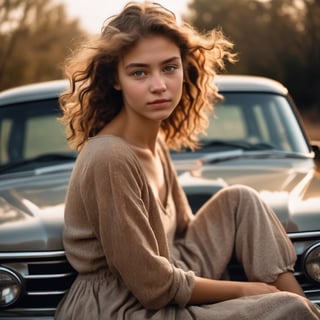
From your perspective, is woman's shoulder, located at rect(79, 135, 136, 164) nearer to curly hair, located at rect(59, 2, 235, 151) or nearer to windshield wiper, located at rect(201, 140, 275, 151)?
curly hair, located at rect(59, 2, 235, 151)

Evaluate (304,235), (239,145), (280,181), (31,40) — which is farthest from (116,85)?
(31,40)

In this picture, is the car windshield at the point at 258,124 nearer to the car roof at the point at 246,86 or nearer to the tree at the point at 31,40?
the car roof at the point at 246,86

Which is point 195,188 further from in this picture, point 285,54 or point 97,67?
point 285,54

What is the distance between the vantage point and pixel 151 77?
2.86 meters

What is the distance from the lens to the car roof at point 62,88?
4543 millimetres

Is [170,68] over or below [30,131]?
over

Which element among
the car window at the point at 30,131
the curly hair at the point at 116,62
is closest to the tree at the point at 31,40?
the car window at the point at 30,131

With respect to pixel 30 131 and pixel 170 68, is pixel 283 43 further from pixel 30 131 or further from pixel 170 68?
pixel 170 68

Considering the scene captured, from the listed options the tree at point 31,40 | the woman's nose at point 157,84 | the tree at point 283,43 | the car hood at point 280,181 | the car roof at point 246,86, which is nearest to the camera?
the woman's nose at point 157,84

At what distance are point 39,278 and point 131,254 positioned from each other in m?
0.53

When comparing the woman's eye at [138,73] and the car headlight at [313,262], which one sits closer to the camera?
the woman's eye at [138,73]

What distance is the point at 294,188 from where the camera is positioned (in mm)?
3461

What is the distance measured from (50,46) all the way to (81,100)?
26.0 m

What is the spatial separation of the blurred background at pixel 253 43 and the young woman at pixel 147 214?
22.2 meters
